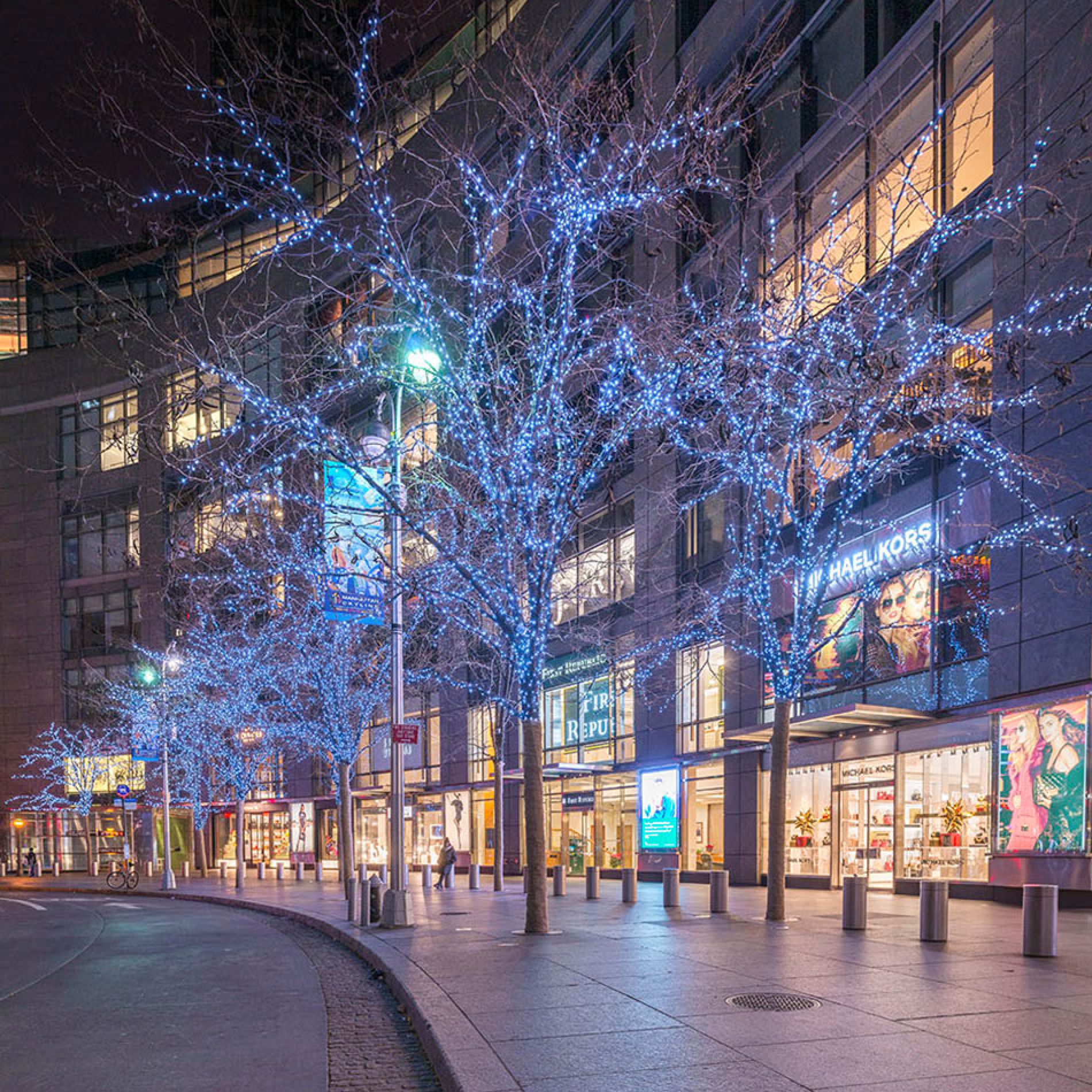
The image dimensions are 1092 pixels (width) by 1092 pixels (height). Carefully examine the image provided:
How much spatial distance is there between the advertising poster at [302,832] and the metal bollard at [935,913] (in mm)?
44691

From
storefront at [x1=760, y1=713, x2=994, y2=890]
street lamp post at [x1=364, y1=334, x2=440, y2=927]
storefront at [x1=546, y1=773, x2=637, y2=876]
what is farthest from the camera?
storefront at [x1=546, y1=773, x2=637, y2=876]

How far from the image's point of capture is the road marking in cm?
2983

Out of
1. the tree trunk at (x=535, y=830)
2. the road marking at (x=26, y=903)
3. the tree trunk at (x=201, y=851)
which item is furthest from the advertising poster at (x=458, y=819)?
the tree trunk at (x=535, y=830)

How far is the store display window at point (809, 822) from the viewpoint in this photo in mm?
24750

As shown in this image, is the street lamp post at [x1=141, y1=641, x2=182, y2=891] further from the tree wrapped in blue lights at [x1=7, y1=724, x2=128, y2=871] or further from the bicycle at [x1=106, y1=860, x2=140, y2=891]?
the tree wrapped in blue lights at [x1=7, y1=724, x2=128, y2=871]

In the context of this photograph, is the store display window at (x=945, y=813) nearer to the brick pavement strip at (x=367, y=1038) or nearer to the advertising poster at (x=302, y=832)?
the brick pavement strip at (x=367, y=1038)

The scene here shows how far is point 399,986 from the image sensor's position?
10.4 meters

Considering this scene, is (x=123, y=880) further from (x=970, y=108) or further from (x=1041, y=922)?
(x=1041, y=922)

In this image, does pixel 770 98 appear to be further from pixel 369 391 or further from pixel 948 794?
pixel 369 391

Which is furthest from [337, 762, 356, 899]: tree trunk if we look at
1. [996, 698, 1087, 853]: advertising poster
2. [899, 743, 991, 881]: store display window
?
[996, 698, 1087, 853]: advertising poster

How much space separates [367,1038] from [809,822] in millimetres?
18154

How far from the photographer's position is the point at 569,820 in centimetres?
3656

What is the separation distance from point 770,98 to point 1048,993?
23785 mm

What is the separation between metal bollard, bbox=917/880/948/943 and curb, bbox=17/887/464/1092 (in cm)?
573
